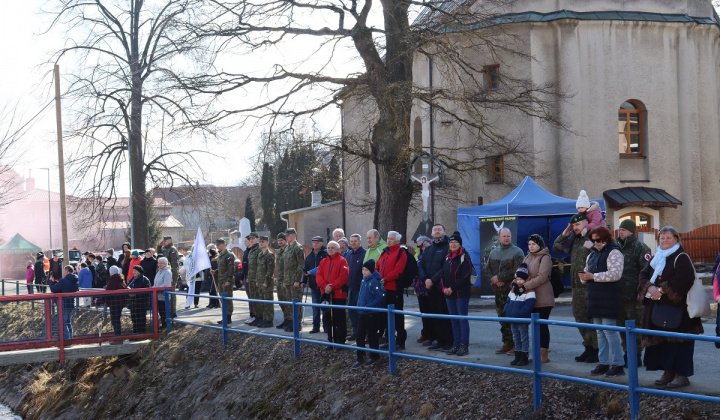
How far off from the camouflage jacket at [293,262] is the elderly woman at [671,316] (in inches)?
299

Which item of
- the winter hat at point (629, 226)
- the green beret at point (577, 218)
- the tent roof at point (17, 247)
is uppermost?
the green beret at point (577, 218)

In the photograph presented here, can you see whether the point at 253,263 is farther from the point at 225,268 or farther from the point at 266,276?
the point at 225,268

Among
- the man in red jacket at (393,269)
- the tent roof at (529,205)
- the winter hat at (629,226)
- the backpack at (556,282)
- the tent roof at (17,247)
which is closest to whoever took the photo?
the winter hat at (629,226)

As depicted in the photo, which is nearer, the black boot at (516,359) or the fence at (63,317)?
the black boot at (516,359)

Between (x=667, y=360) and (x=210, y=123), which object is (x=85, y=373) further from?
(x=667, y=360)

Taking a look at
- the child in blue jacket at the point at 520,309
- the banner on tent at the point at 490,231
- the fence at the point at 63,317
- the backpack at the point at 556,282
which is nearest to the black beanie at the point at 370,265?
the child in blue jacket at the point at 520,309

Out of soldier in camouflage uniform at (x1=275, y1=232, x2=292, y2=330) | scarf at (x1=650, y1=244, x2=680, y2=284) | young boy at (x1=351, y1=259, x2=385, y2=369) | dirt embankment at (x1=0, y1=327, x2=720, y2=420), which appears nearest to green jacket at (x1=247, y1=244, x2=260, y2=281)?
soldier in camouflage uniform at (x1=275, y1=232, x2=292, y2=330)

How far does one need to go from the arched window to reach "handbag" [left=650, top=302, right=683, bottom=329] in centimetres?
2292

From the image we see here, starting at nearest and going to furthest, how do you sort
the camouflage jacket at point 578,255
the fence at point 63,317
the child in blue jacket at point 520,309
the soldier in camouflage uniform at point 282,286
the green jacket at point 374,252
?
the child in blue jacket at point 520,309
the camouflage jacket at point 578,255
the green jacket at point 374,252
the soldier in camouflage uniform at point 282,286
the fence at point 63,317

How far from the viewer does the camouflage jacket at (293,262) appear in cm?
1483

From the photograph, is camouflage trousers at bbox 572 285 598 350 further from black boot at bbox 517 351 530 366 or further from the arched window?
the arched window

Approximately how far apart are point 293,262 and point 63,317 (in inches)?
182

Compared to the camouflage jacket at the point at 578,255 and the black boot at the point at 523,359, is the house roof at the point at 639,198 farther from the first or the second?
the black boot at the point at 523,359

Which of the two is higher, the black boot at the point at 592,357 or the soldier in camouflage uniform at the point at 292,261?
the soldier in camouflage uniform at the point at 292,261
